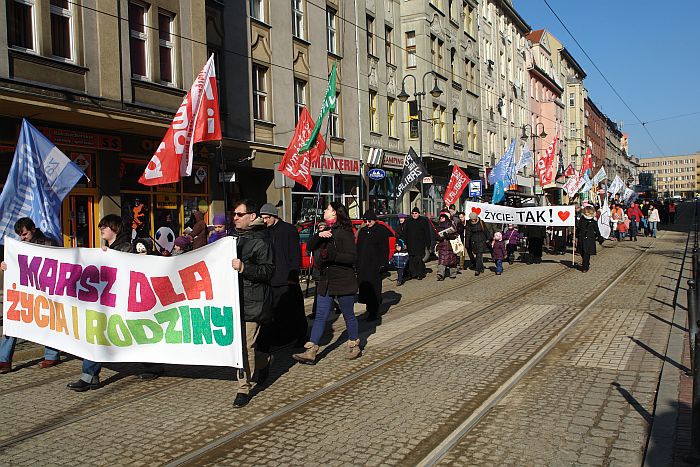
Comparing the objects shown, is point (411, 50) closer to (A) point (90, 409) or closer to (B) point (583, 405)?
(B) point (583, 405)

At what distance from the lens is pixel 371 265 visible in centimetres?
1025

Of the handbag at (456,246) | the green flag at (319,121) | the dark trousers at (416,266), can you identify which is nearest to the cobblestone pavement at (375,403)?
the green flag at (319,121)

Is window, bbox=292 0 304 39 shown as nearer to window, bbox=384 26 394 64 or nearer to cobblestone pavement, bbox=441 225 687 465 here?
window, bbox=384 26 394 64

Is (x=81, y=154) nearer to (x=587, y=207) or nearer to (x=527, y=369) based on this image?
(x=527, y=369)

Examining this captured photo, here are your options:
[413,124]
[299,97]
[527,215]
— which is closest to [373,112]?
[413,124]

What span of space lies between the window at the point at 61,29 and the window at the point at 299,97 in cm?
979

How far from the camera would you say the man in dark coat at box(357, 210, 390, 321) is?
32.8 ft

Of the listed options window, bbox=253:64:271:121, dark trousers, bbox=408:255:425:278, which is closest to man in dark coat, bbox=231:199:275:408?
dark trousers, bbox=408:255:425:278

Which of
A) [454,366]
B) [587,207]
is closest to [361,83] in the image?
[587,207]

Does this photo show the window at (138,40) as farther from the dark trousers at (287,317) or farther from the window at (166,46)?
the dark trousers at (287,317)

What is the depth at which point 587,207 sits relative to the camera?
17.3 m

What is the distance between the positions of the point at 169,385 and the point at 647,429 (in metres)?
4.48

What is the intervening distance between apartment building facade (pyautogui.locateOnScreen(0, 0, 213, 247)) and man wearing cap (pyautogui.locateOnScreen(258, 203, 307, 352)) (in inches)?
274

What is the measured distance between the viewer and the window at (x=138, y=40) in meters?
15.6
